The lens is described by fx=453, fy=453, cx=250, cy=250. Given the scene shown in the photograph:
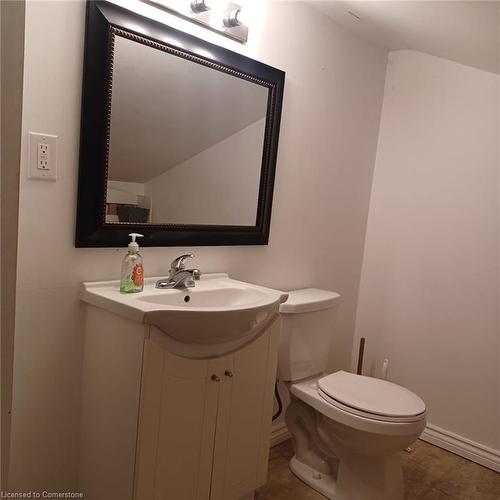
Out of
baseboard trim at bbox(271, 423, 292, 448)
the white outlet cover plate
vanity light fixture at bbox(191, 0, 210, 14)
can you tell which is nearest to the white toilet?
baseboard trim at bbox(271, 423, 292, 448)

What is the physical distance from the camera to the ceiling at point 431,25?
161 centimetres

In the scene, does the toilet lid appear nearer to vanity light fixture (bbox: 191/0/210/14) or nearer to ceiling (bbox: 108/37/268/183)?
ceiling (bbox: 108/37/268/183)

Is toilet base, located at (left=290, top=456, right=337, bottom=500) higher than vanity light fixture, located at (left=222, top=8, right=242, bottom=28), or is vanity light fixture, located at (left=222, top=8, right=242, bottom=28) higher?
vanity light fixture, located at (left=222, top=8, right=242, bottom=28)

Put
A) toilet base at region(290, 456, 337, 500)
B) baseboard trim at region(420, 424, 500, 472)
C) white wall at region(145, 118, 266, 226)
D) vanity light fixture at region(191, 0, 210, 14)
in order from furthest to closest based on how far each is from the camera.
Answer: baseboard trim at region(420, 424, 500, 472) < toilet base at region(290, 456, 337, 500) < white wall at region(145, 118, 266, 226) < vanity light fixture at region(191, 0, 210, 14)

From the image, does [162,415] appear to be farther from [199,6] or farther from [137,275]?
[199,6]

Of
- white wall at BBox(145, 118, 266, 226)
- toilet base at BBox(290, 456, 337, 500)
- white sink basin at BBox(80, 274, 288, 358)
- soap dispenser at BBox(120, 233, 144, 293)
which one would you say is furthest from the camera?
toilet base at BBox(290, 456, 337, 500)

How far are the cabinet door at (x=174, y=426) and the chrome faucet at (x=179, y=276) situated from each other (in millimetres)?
288

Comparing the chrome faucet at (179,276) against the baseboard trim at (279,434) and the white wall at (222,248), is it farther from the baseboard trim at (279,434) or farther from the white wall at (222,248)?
the baseboard trim at (279,434)

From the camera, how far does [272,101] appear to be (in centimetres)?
195

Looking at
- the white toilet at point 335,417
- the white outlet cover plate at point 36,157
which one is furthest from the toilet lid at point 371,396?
the white outlet cover plate at point 36,157

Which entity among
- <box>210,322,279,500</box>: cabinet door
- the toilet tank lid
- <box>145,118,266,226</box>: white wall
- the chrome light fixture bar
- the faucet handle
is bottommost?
<box>210,322,279,500</box>: cabinet door

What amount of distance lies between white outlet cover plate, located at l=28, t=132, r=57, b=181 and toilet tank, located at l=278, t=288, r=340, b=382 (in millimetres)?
1029

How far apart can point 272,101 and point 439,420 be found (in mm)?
1845

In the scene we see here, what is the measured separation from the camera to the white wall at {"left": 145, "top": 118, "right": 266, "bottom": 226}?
1678 mm
